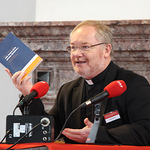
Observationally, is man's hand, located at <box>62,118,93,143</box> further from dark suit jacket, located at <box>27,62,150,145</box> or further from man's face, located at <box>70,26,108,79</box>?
man's face, located at <box>70,26,108,79</box>

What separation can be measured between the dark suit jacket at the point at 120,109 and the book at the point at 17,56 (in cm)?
29

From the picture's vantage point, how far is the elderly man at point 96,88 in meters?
1.97

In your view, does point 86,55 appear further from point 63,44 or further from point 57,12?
point 57,12

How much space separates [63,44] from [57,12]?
0.94 m

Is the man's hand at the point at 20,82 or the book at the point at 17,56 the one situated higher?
the book at the point at 17,56

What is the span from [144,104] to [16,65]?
1.00m

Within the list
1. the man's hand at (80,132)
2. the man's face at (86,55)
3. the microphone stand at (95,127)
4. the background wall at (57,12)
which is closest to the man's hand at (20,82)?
the man's face at (86,55)

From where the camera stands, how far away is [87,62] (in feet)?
7.37

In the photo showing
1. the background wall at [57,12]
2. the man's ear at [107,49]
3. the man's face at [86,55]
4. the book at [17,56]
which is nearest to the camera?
the book at [17,56]

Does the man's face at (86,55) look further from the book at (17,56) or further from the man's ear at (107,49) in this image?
the book at (17,56)

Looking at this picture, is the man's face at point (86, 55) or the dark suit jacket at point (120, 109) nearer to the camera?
the dark suit jacket at point (120, 109)

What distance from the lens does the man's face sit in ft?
7.23

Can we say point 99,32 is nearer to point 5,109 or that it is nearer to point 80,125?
point 80,125

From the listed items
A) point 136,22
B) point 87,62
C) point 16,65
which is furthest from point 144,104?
point 136,22
